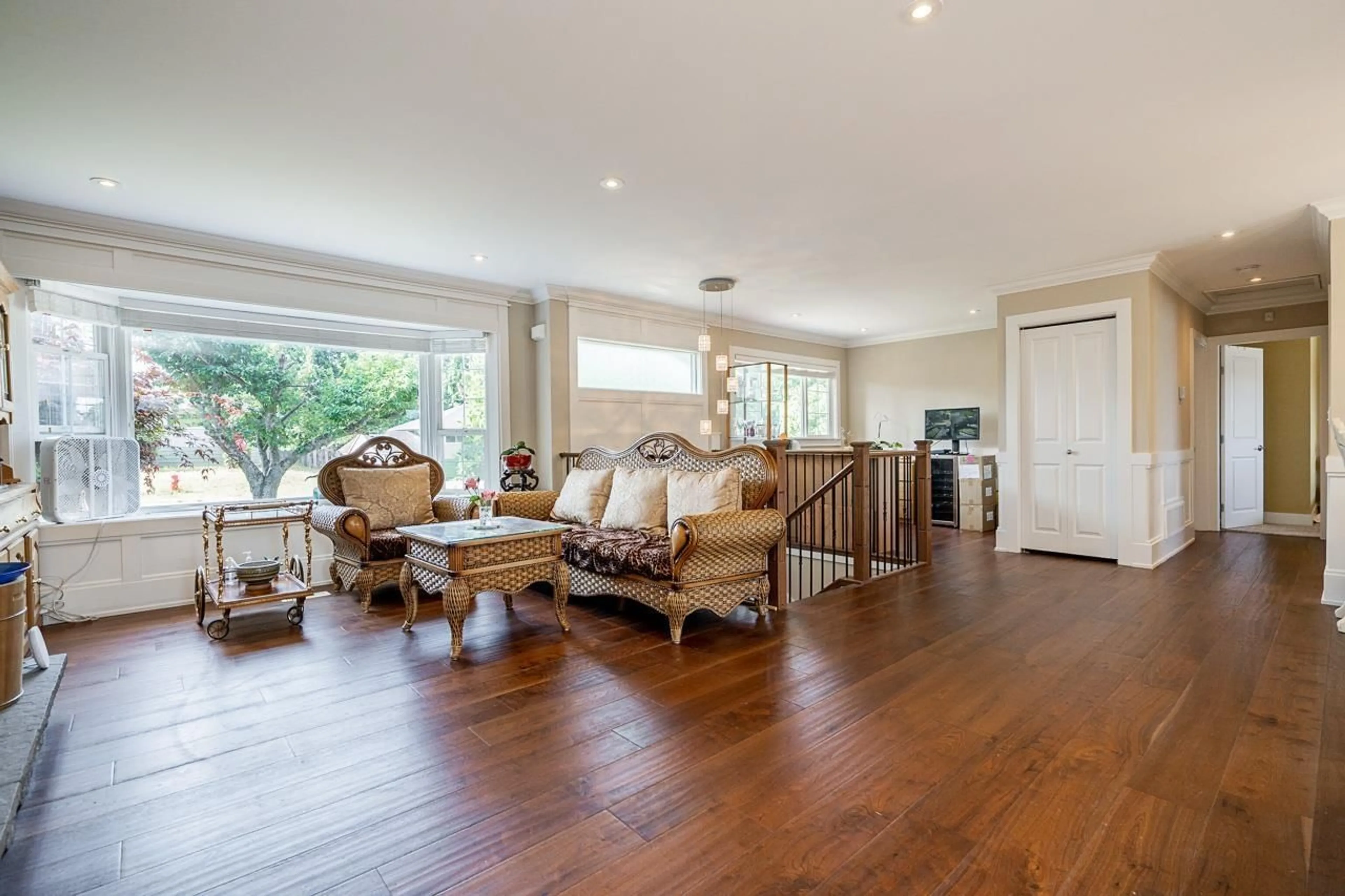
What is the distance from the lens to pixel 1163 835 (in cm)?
163

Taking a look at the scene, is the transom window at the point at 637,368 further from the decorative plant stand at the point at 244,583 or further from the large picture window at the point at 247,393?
the decorative plant stand at the point at 244,583

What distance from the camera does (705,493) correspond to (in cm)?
383

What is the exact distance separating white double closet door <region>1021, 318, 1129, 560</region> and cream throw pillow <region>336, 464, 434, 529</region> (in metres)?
5.32

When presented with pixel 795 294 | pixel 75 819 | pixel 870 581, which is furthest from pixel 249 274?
pixel 870 581

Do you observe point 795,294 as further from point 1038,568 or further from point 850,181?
point 1038,568

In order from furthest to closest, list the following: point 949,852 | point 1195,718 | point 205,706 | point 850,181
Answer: point 850,181
point 205,706
point 1195,718
point 949,852

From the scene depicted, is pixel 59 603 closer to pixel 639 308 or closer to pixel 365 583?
pixel 365 583

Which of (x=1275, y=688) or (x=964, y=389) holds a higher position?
(x=964, y=389)

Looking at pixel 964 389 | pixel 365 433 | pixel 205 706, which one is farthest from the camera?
pixel 964 389

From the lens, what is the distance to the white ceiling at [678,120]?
2.09 meters

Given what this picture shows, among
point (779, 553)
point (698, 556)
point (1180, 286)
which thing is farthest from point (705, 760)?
point (1180, 286)

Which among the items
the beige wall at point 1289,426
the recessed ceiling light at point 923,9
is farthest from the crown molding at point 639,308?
the beige wall at point 1289,426

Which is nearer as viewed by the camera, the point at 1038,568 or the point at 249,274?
the point at 249,274

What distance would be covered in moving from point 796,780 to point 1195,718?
64.8 inches
